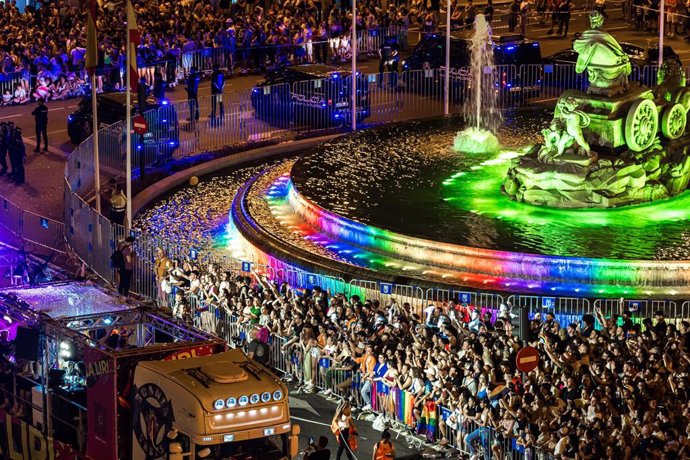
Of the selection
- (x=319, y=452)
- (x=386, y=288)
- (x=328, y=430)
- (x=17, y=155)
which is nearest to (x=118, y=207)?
(x=17, y=155)

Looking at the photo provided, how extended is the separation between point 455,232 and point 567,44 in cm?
2694

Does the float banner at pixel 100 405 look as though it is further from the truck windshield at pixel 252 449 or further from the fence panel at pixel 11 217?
the fence panel at pixel 11 217

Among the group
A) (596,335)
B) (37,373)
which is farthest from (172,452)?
(596,335)

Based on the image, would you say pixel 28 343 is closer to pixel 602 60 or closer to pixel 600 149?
pixel 600 149

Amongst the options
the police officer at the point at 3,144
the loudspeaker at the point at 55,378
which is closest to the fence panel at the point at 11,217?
the police officer at the point at 3,144

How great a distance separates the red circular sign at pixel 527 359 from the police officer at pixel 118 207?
14.5 meters

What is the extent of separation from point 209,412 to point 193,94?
28.9 meters

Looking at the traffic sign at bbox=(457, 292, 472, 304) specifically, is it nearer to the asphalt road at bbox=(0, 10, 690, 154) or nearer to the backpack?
the backpack

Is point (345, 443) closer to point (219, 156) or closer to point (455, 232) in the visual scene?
point (455, 232)

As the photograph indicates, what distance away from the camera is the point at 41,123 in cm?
4706

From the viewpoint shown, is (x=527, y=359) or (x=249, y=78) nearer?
(x=527, y=359)

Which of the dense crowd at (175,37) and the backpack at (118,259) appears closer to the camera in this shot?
the backpack at (118,259)

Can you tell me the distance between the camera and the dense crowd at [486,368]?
25469mm

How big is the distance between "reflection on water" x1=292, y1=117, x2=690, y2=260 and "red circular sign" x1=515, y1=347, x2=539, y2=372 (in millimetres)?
6691
